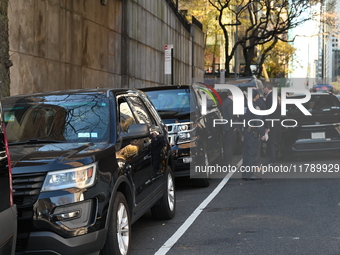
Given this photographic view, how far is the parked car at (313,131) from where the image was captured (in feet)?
45.0

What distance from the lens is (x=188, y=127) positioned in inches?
431

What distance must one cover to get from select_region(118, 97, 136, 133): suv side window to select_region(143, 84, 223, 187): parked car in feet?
12.5

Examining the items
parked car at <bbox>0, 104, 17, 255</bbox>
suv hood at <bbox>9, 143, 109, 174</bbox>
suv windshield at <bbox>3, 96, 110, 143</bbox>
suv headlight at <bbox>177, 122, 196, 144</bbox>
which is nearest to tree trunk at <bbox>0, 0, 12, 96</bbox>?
suv windshield at <bbox>3, 96, 110, 143</bbox>

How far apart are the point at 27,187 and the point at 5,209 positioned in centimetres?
106

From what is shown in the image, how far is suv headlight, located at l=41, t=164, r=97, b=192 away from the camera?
4.96 meters

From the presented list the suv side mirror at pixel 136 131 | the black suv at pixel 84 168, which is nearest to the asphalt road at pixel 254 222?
the black suv at pixel 84 168

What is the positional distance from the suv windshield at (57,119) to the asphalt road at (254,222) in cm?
151

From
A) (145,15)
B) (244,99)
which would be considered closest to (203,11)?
(145,15)

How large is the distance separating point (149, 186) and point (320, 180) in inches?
219

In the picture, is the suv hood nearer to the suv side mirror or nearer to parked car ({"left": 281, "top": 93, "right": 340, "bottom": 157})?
the suv side mirror

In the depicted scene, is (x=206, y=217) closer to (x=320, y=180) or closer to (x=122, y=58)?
(x=320, y=180)

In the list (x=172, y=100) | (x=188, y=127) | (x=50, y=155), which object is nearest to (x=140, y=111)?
(x=50, y=155)

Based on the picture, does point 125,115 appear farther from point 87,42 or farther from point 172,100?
point 87,42

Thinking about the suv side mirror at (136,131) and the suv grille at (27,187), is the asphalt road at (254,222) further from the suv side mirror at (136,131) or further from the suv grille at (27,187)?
the suv grille at (27,187)
